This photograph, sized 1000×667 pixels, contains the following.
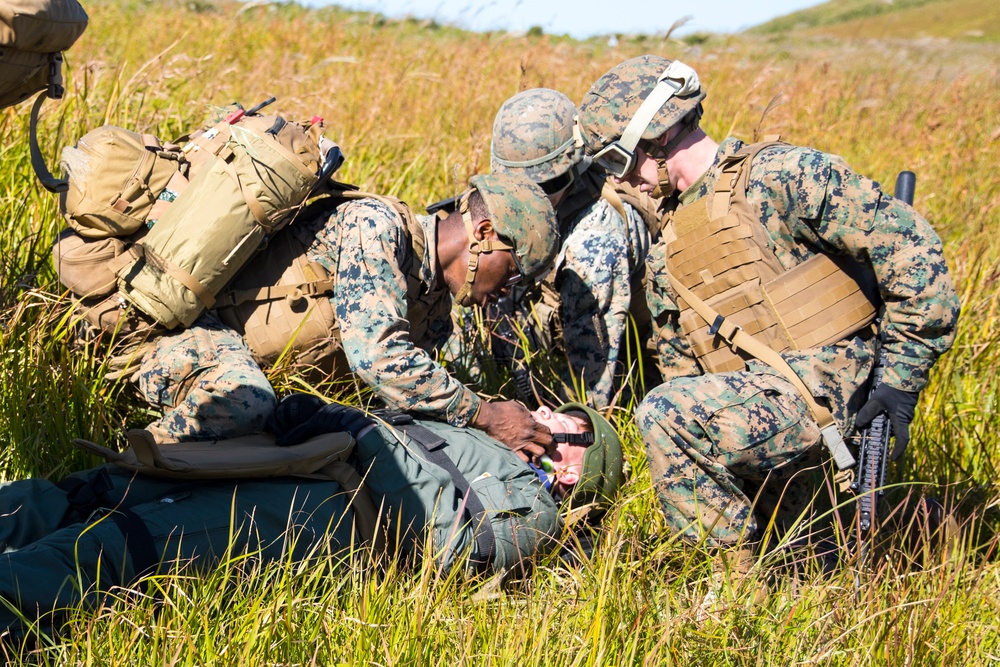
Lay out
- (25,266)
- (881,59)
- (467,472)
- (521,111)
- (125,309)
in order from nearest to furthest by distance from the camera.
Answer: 1. (467,472)
2. (125,309)
3. (25,266)
4. (521,111)
5. (881,59)

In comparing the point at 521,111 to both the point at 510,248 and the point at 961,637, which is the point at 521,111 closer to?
the point at 510,248

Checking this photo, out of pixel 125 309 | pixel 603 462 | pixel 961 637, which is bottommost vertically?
pixel 961 637

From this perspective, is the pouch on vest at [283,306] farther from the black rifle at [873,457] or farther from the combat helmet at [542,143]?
the black rifle at [873,457]

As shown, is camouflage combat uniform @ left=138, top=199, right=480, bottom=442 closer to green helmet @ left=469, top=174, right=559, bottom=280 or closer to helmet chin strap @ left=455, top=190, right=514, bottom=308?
helmet chin strap @ left=455, top=190, right=514, bottom=308

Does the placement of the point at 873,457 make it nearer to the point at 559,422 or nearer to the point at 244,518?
the point at 559,422

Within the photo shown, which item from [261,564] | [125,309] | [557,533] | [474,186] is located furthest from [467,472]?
[125,309]

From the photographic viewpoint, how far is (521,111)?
15.4 ft

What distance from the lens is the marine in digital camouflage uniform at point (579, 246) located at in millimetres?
4145

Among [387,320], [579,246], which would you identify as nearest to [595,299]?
[579,246]

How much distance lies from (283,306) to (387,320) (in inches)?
20.7

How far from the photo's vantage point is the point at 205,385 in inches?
129

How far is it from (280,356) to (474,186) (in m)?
1.03

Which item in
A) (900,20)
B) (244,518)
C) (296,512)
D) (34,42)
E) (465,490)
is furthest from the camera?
(900,20)

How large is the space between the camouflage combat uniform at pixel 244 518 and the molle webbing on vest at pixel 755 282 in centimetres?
100
